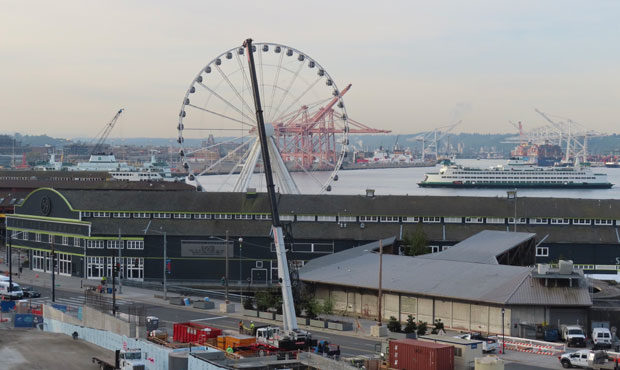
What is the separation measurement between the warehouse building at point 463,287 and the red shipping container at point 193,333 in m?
13.4

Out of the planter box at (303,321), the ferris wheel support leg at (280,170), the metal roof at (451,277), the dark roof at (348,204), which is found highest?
the ferris wheel support leg at (280,170)

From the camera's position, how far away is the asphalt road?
46809mm

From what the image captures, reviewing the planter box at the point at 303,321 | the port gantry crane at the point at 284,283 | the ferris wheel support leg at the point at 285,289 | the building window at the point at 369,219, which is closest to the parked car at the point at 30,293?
the planter box at the point at 303,321

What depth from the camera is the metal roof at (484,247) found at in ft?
205

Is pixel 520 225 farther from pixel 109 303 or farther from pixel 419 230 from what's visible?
pixel 109 303

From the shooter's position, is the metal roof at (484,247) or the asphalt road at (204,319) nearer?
the asphalt road at (204,319)

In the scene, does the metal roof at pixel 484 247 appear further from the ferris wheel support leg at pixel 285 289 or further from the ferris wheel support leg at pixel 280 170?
the ferris wheel support leg at pixel 280 170

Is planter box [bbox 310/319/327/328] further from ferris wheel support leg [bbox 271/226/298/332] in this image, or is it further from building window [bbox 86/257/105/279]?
building window [bbox 86/257/105/279]

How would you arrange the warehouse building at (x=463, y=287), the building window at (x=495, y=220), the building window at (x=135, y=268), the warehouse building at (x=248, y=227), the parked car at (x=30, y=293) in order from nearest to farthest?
the warehouse building at (x=463, y=287), the parked car at (x=30, y=293), the warehouse building at (x=248, y=227), the building window at (x=135, y=268), the building window at (x=495, y=220)

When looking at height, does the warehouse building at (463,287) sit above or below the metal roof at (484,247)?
below

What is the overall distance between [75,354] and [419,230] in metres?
34.4

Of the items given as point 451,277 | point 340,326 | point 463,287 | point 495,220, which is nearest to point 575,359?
point 463,287

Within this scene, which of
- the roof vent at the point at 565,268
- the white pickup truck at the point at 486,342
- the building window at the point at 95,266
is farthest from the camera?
the building window at the point at 95,266

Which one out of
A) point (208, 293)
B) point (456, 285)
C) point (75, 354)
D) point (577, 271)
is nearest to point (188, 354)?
point (75, 354)
